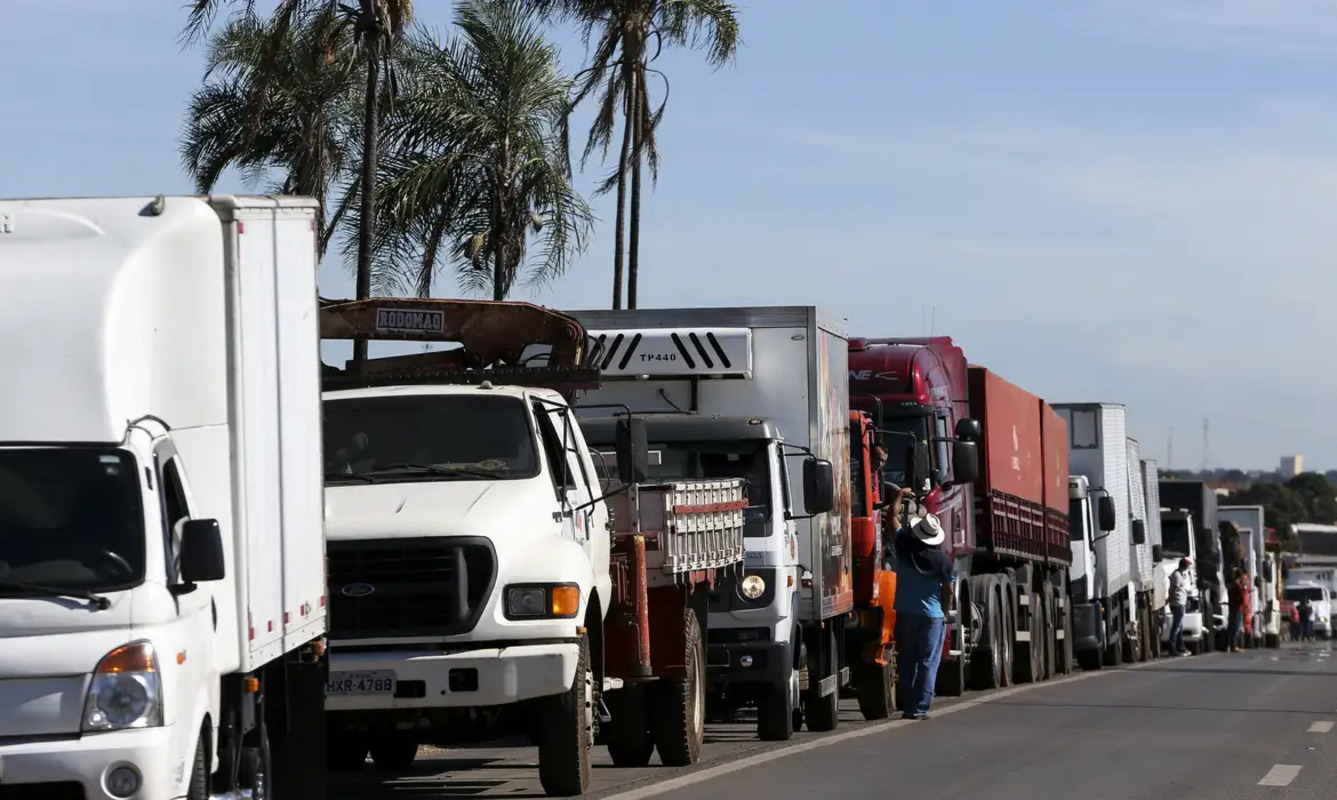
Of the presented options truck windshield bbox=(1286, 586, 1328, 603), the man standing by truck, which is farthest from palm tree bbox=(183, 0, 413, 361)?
truck windshield bbox=(1286, 586, 1328, 603)

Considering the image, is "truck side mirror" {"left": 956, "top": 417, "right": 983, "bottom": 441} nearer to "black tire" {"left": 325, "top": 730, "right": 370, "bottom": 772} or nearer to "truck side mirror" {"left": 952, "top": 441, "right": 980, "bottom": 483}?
"truck side mirror" {"left": 952, "top": 441, "right": 980, "bottom": 483}

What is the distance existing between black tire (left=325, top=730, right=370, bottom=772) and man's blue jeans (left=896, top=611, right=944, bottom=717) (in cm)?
540

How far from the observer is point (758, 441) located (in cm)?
1638

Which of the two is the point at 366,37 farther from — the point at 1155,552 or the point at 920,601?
the point at 1155,552

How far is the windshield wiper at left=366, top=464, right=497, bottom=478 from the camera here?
1233 cm

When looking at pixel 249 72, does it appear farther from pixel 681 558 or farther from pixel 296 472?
pixel 296 472

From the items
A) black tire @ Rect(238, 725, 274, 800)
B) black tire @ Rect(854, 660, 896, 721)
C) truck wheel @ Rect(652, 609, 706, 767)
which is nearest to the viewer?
black tire @ Rect(238, 725, 274, 800)

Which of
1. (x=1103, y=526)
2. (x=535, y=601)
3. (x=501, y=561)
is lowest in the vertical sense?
(x=1103, y=526)

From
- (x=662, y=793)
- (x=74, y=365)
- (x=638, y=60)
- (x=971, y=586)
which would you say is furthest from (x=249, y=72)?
(x=74, y=365)

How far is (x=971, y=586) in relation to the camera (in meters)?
24.9

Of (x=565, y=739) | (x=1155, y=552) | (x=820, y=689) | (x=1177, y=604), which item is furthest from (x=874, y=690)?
(x=1177, y=604)

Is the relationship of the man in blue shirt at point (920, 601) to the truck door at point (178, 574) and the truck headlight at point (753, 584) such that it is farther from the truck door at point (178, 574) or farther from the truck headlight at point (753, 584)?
the truck door at point (178, 574)

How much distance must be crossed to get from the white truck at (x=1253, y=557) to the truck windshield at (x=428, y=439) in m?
59.9

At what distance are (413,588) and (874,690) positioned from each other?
928 cm
